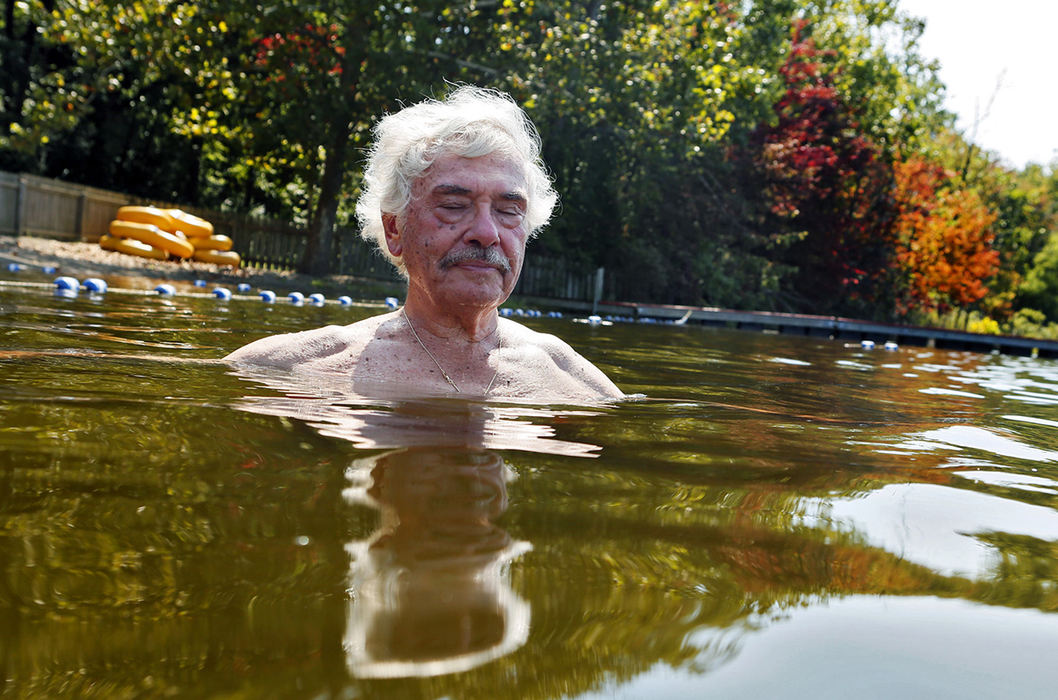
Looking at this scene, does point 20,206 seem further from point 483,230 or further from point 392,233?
point 483,230

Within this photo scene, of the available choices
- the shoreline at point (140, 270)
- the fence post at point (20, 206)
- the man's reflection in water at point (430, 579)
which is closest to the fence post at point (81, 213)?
the shoreline at point (140, 270)

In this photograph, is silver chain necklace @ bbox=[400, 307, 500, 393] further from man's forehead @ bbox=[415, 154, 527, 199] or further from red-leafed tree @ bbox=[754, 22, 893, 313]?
red-leafed tree @ bbox=[754, 22, 893, 313]

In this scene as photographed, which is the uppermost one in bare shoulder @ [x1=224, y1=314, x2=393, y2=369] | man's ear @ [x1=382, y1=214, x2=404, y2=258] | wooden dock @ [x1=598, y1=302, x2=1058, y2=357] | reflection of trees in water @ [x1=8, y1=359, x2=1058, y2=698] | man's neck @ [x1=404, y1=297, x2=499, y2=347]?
man's ear @ [x1=382, y1=214, x2=404, y2=258]

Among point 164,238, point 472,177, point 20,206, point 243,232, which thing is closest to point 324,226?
point 164,238

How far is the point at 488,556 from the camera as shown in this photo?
132 centimetres

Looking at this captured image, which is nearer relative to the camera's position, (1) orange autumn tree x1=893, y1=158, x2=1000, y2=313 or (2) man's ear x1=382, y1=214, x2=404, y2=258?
(2) man's ear x1=382, y1=214, x2=404, y2=258

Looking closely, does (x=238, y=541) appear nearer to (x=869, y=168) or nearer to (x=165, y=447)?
(x=165, y=447)

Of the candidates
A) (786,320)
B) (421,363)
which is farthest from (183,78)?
(421,363)

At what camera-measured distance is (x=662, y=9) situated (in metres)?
16.9

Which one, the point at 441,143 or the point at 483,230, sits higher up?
the point at 441,143

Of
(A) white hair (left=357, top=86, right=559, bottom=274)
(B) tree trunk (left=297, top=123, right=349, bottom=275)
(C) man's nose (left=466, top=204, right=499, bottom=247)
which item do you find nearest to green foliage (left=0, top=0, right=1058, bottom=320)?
(B) tree trunk (left=297, top=123, right=349, bottom=275)

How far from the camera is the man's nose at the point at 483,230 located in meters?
3.73

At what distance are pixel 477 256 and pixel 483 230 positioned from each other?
0.11 metres

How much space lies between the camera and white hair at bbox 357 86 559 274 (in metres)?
3.85
